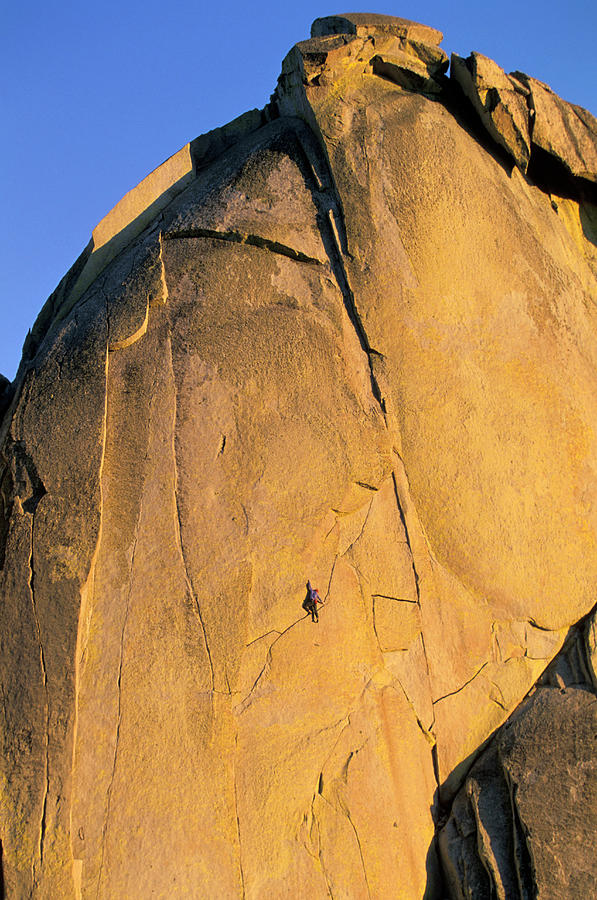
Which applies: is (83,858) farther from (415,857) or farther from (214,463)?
(214,463)

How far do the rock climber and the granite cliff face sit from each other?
3cm

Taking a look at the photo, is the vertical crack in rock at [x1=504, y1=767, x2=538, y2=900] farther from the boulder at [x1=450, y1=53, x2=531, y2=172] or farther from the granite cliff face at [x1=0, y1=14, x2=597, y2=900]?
the boulder at [x1=450, y1=53, x2=531, y2=172]

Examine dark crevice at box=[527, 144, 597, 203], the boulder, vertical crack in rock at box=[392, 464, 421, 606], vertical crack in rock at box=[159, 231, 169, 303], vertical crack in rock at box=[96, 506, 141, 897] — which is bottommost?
vertical crack in rock at box=[96, 506, 141, 897]

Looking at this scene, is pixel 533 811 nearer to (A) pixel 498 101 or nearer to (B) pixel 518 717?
(B) pixel 518 717

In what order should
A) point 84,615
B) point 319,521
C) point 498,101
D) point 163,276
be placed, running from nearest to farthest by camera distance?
point 84,615 → point 319,521 → point 163,276 → point 498,101

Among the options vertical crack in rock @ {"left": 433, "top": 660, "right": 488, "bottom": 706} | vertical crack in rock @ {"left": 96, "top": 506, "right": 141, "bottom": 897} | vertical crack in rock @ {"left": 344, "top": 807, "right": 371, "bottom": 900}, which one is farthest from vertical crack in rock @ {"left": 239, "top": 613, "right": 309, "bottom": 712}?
vertical crack in rock @ {"left": 433, "top": 660, "right": 488, "bottom": 706}

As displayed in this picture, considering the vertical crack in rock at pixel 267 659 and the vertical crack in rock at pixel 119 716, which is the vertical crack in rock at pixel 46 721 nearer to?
the vertical crack in rock at pixel 119 716

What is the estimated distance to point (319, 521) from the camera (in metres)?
3.42

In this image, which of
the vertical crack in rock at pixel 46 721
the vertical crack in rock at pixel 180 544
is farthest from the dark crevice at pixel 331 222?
the vertical crack in rock at pixel 46 721

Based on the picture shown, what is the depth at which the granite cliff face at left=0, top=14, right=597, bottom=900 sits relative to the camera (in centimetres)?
306

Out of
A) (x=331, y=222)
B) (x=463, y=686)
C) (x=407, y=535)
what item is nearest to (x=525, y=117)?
(x=331, y=222)

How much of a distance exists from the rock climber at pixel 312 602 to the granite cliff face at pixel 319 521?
0.03 meters

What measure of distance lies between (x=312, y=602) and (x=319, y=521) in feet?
1.10

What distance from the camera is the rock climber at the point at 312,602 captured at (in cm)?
329
